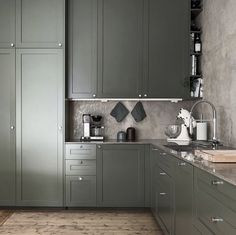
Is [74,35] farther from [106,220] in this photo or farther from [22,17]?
[106,220]

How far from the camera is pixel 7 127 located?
4.07 meters

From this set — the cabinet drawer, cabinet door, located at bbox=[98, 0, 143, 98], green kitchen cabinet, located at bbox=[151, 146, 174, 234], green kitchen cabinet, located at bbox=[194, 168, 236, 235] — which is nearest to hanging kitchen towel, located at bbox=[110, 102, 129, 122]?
cabinet door, located at bbox=[98, 0, 143, 98]

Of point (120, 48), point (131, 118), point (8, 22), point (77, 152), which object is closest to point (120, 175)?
point (77, 152)

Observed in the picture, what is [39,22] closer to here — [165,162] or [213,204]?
[165,162]

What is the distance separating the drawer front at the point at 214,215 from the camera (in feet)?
Result: 4.75

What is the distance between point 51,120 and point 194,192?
2360 millimetres

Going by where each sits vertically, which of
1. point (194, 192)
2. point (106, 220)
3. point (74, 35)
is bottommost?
point (106, 220)

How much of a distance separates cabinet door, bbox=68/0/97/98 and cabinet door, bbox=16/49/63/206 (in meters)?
0.21

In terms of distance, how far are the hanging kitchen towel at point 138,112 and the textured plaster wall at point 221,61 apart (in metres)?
0.82

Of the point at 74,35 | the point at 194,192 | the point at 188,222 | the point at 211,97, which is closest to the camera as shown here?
the point at 194,192

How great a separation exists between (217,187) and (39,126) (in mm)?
2808

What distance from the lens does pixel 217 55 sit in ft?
11.8

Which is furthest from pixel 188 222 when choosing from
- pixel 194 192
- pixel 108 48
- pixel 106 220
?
pixel 108 48

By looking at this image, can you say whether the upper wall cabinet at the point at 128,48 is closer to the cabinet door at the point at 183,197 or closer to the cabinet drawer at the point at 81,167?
the cabinet drawer at the point at 81,167
